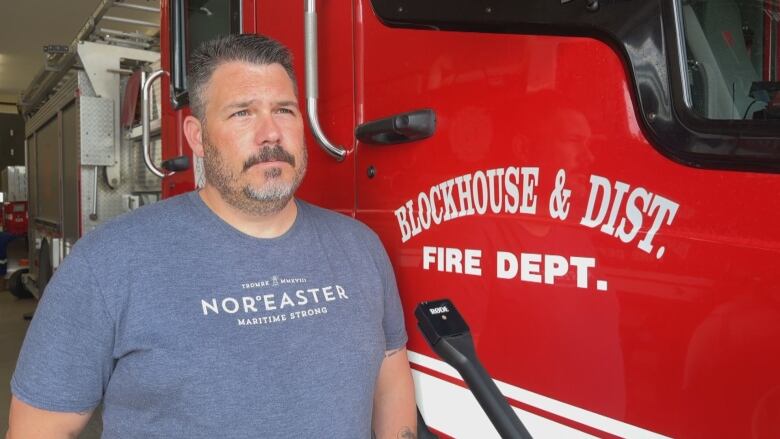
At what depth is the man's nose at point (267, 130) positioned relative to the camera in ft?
4.45

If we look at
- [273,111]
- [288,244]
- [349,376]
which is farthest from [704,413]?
[273,111]

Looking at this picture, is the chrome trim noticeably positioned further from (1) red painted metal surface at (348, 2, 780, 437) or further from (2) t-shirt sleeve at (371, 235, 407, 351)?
(2) t-shirt sleeve at (371, 235, 407, 351)

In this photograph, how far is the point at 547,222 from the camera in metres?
1.05

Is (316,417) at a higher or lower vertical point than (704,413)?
lower

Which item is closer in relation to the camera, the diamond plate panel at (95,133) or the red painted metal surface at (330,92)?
the red painted metal surface at (330,92)

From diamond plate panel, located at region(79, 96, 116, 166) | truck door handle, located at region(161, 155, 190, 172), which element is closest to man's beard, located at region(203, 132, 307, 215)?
truck door handle, located at region(161, 155, 190, 172)

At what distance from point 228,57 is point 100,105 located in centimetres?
389

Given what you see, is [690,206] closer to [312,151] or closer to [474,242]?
[474,242]

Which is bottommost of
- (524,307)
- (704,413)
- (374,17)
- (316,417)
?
(316,417)

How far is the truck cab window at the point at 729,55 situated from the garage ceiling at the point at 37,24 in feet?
22.3

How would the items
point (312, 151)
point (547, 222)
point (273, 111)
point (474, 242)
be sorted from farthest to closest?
point (312, 151) → point (273, 111) → point (474, 242) → point (547, 222)

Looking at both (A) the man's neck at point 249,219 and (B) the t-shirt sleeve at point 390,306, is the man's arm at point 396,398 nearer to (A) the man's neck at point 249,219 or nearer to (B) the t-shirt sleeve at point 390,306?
(B) the t-shirt sleeve at point 390,306

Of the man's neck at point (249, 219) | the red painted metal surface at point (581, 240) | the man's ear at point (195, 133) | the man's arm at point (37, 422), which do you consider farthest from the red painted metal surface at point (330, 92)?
the man's arm at point (37, 422)

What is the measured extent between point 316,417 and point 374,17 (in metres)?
0.83
